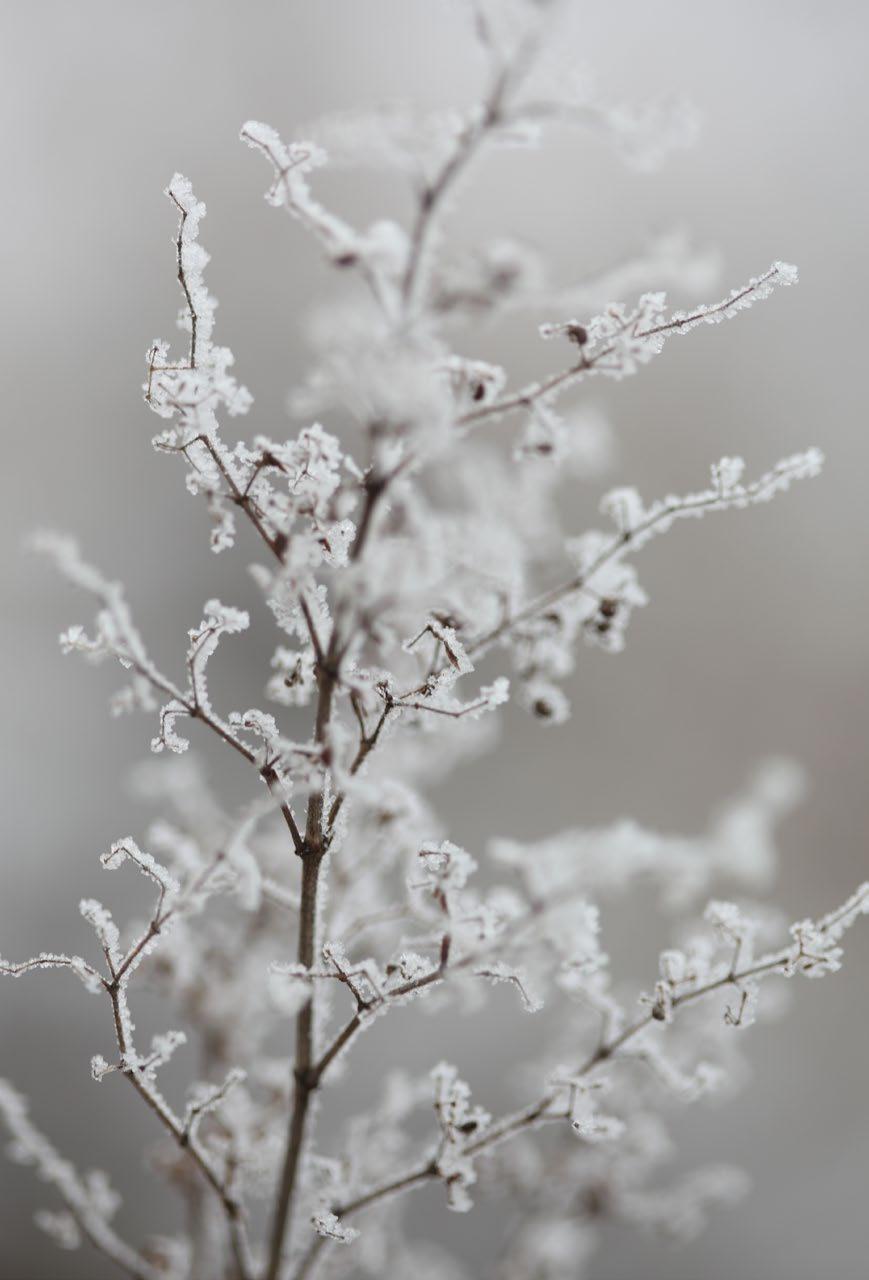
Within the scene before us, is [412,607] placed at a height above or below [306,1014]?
above

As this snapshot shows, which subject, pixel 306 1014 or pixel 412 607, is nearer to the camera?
pixel 412 607

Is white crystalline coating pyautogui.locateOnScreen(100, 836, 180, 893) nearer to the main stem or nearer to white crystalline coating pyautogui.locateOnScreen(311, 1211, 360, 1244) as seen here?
the main stem

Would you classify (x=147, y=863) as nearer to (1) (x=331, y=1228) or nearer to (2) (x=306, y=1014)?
(2) (x=306, y=1014)

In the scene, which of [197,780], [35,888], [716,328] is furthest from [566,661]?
[716,328]

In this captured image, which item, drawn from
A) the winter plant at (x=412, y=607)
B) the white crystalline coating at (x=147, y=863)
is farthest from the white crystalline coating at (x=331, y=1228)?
the white crystalline coating at (x=147, y=863)

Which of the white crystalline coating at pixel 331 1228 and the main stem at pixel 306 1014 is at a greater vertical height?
the main stem at pixel 306 1014

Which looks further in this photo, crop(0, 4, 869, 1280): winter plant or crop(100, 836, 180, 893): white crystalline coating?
crop(100, 836, 180, 893): white crystalline coating

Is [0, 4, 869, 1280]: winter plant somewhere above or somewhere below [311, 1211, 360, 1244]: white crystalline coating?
above

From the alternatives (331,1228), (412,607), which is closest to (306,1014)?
(331,1228)

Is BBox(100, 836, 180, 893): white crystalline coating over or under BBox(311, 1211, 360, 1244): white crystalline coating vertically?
over

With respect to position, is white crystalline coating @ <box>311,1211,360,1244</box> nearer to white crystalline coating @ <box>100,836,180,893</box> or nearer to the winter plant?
the winter plant

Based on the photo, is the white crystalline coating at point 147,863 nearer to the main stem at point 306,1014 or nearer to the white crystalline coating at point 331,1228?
the main stem at point 306,1014

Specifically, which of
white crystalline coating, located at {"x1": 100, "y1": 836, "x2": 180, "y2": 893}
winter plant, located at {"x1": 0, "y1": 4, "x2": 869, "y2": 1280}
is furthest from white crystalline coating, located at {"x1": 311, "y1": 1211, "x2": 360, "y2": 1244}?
white crystalline coating, located at {"x1": 100, "y1": 836, "x2": 180, "y2": 893}
